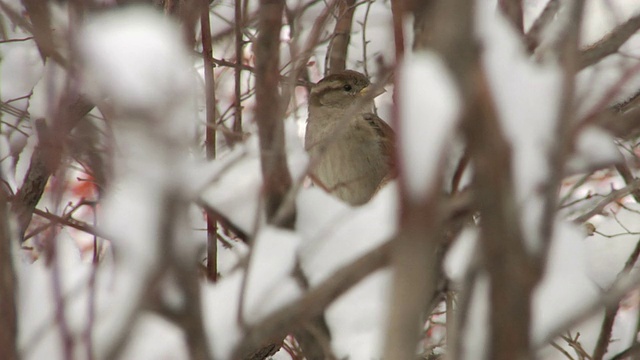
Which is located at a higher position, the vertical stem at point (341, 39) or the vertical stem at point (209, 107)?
the vertical stem at point (341, 39)

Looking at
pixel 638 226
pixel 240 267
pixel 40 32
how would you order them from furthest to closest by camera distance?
pixel 638 226 → pixel 240 267 → pixel 40 32

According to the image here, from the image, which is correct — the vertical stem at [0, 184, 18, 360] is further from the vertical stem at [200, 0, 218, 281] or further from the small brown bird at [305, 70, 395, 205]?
the small brown bird at [305, 70, 395, 205]

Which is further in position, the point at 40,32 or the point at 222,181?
the point at 222,181

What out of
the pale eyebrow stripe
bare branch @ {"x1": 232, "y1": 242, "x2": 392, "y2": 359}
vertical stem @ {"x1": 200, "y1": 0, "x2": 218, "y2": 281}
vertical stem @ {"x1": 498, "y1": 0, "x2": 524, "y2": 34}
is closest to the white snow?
bare branch @ {"x1": 232, "y1": 242, "x2": 392, "y2": 359}

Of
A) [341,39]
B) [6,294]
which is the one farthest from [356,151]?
[6,294]

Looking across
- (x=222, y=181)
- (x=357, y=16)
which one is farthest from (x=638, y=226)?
(x=222, y=181)

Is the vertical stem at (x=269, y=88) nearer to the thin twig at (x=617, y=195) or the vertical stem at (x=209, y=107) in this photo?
the vertical stem at (x=209, y=107)

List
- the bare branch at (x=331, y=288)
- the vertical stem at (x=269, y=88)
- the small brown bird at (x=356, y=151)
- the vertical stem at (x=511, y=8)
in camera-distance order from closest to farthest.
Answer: the bare branch at (x=331, y=288) < the vertical stem at (x=269, y=88) < the vertical stem at (x=511, y=8) < the small brown bird at (x=356, y=151)

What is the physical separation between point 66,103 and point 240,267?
0.48 m

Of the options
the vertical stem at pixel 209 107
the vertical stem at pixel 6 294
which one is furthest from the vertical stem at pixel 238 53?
the vertical stem at pixel 6 294

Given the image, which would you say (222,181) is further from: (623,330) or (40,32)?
(623,330)

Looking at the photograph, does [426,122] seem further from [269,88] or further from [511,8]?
[511,8]

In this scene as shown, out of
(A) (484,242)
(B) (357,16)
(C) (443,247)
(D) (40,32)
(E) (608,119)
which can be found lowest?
(A) (484,242)

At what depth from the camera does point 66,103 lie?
3.48 ft
